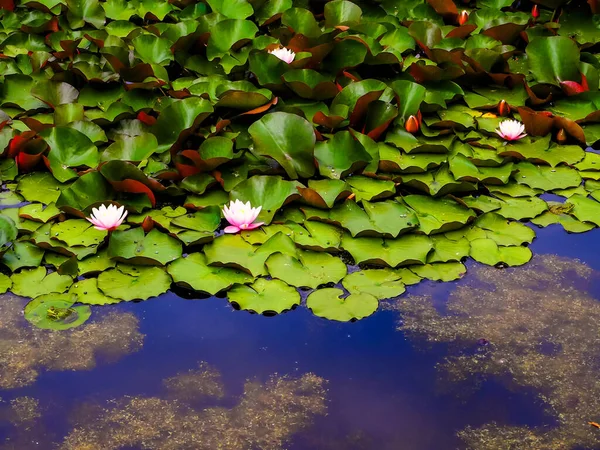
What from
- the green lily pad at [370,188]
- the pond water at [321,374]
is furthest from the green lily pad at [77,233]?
the green lily pad at [370,188]

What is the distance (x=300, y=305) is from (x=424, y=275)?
588 millimetres

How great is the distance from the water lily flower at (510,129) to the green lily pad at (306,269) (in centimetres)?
144

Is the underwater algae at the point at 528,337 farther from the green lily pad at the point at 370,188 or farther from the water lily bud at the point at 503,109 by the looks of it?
the water lily bud at the point at 503,109

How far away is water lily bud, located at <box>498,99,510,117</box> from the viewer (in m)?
4.27

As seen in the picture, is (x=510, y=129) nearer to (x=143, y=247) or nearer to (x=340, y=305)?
(x=340, y=305)

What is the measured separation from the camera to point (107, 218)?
3238 mm

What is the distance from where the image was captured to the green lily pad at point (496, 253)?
328cm

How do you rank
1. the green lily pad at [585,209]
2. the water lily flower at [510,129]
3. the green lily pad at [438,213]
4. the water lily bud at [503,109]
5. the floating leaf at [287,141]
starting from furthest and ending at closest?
the water lily bud at [503,109] → the water lily flower at [510,129] → the floating leaf at [287,141] → the green lily pad at [585,209] → the green lily pad at [438,213]

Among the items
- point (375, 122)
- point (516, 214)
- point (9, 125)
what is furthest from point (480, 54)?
point (9, 125)

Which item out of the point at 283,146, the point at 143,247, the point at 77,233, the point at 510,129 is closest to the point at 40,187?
the point at 77,233

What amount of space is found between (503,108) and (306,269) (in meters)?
1.87

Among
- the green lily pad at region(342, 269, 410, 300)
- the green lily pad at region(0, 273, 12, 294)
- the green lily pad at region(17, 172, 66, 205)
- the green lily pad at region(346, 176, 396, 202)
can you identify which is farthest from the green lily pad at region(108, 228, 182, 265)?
the green lily pad at region(346, 176, 396, 202)

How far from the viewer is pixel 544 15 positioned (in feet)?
17.7

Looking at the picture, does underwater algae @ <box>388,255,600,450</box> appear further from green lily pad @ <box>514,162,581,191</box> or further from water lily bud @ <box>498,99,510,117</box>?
water lily bud @ <box>498,99,510,117</box>
